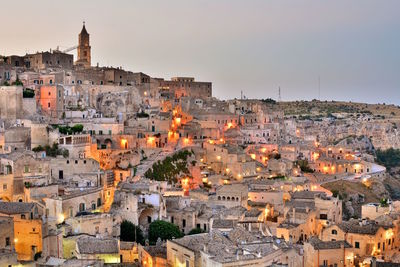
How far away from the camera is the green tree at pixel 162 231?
30984 mm

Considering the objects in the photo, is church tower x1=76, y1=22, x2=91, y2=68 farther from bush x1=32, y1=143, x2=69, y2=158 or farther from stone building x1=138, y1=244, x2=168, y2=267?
stone building x1=138, y1=244, x2=168, y2=267

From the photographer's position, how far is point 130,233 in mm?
31000

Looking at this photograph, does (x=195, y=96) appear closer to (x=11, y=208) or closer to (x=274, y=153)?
(x=274, y=153)

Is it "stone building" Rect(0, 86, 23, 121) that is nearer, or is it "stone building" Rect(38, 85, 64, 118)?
"stone building" Rect(0, 86, 23, 121)

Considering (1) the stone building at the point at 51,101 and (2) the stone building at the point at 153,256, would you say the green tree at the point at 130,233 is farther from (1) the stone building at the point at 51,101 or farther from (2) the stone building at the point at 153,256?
(1) the stone building at the point at 51,101

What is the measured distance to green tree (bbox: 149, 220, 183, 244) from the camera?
102 ft

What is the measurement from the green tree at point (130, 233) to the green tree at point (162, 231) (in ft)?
2.06

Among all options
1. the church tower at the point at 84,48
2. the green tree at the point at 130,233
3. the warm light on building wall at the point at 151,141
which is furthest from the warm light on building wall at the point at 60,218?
the church tower at the point at 84,48

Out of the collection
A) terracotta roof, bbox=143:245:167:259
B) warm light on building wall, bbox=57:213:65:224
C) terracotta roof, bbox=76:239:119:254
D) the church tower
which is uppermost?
the church tower

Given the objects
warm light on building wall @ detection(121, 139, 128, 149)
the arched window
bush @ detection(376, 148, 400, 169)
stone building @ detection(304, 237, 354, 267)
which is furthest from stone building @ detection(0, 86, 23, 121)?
bush @ detection(376, 148, 400, 169)

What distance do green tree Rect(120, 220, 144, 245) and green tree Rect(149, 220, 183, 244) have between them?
628 millimetres

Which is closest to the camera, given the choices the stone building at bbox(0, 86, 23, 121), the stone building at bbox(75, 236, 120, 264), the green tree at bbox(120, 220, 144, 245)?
the stone building at bbox(75, 236, 120, 264)

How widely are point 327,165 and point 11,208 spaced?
38587 mm

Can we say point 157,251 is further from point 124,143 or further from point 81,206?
point 124,143
